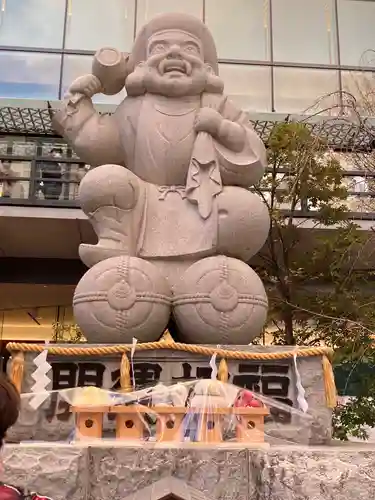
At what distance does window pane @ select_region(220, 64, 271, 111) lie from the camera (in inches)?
455

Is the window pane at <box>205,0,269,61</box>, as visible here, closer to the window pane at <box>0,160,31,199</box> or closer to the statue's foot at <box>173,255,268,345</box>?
the window pane at <box>0,160,31,199</box>

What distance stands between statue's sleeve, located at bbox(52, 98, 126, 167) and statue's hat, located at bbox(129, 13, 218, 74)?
494 millimetres

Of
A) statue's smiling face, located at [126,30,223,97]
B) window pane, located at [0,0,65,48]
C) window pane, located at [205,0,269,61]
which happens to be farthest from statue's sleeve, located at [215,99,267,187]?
window pane, located at [0,0,65,48]

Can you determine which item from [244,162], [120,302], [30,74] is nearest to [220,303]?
[120,302]

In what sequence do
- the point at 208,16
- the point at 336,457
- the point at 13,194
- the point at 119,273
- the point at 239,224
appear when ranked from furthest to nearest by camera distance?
the point at 208,16, the point at 13,194, the point at 239,224, the point at 119,273, the point at 336,457

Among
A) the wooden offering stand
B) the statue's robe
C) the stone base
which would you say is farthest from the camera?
the statue's robe

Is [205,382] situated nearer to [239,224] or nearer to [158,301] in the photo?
[158,301]

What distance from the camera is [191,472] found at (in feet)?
7.29

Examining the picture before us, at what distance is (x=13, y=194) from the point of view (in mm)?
9484

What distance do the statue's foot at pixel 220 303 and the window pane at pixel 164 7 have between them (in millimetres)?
9493

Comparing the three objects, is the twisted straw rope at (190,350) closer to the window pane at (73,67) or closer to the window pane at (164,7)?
the window pane at (73,67)

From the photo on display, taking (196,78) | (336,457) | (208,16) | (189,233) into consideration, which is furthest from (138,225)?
(208,16)

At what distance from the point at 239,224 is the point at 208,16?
9.25 m

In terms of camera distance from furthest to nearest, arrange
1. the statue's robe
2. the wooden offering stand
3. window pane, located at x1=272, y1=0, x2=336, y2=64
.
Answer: window pane, located at x1=272, y1=0, x2=336, y2=64, the statue's robe, the wooden offering stand
